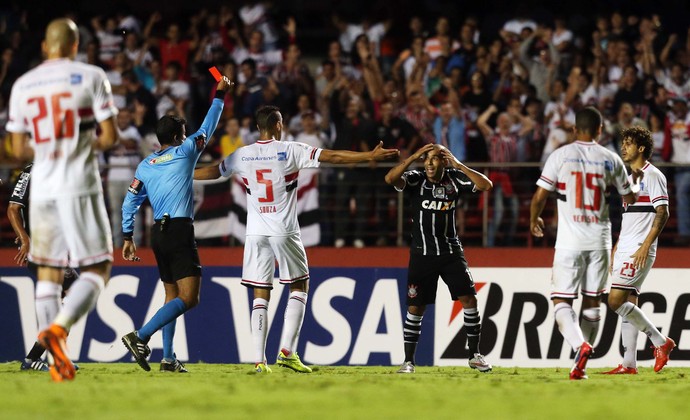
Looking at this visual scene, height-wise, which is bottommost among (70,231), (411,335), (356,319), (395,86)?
(356,319)

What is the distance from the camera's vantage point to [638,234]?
458 inches

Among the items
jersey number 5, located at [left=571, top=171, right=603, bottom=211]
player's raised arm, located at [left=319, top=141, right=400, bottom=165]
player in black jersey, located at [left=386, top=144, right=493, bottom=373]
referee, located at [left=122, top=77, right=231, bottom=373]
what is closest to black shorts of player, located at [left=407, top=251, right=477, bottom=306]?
player in black jersey, located at [left=386, top=144, right=493, bottom=373]

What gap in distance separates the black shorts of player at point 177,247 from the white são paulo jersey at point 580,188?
3227 millimetres

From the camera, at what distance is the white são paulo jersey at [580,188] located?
1039cm

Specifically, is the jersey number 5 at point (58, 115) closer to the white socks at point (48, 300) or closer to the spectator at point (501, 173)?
the white socks at point (48, 300)

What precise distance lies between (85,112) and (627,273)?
561 centimetres

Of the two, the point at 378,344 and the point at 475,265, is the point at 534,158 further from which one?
the point at 378,344

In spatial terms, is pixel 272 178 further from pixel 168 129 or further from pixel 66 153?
pixel 66 153

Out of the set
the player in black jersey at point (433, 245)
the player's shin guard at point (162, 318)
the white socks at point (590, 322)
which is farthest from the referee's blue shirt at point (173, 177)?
the white socks at point (590, 322)

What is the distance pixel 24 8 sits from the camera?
70.9 feet

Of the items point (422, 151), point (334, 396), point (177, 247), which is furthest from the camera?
point (177, 247)

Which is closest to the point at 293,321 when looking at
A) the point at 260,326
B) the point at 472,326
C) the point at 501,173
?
the point at 260,326

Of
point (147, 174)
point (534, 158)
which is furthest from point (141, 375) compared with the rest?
point (534, 158)

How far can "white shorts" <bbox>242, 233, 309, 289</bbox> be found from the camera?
11258mm
